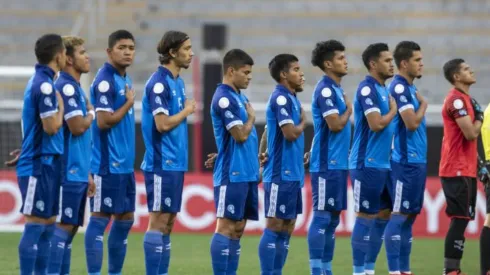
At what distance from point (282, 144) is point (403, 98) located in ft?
5.29

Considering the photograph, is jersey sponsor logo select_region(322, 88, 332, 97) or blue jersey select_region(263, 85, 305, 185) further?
jersey sponsor logo select_region(322, 88, 332, 97)

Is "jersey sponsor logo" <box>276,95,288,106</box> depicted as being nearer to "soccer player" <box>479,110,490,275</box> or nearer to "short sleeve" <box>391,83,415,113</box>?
"short sleeve" <box>391,83,415,113</box>

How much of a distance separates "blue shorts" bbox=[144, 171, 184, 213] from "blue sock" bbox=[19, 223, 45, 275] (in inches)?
47.5

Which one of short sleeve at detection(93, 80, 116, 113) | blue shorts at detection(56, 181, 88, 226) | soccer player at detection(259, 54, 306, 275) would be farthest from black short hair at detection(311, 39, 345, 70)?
blue shorts at detection(56, 181, 88, 226)

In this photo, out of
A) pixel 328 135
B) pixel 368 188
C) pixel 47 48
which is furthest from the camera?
pixel 368 188

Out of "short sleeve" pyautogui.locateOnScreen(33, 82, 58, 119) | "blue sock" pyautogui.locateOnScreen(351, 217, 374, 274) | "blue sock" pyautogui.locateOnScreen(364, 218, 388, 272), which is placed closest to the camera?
"short sleeve" pyautogui.locateOnScreen(33, 82, 58, 119)

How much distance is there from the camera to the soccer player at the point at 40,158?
25.2 ft

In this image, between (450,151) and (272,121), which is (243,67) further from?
(450,151)

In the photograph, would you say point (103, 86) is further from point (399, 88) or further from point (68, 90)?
point (399, 88)

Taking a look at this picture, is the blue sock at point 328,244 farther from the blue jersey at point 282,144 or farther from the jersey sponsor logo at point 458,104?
the jersey sponsor logo at point 458,104

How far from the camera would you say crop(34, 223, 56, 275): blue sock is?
7898 millimetres

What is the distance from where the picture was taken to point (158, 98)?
8.67m

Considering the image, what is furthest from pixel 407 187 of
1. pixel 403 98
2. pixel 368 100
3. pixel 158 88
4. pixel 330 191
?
pixel 158 88

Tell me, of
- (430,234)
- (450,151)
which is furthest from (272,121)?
(430,234)
